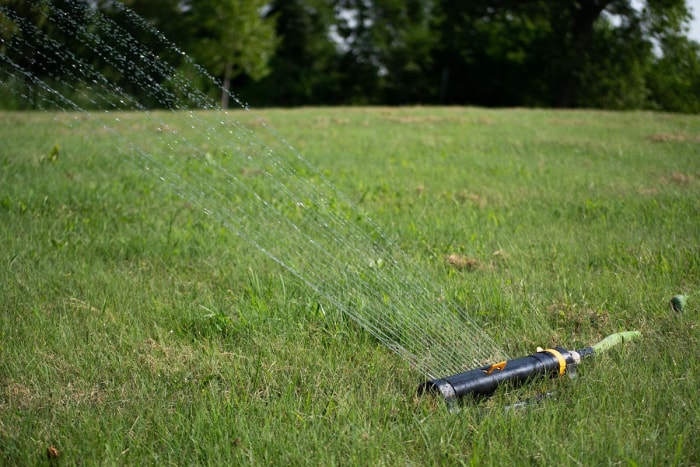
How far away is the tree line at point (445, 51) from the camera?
25359 mm

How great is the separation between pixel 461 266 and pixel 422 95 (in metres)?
31.5

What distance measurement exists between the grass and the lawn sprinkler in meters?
0.05

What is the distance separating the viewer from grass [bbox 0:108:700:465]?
81.4 inches

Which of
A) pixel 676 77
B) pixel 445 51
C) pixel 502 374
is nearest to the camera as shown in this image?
pixel 502 374

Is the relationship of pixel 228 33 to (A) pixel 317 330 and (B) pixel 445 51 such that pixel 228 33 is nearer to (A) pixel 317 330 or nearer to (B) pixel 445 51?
(B) pixel 445 51

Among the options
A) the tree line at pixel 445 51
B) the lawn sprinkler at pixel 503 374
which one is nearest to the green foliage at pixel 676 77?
the tree line at pixel 445 51

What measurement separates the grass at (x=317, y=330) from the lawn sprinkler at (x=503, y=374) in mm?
48

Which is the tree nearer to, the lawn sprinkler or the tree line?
the tree line

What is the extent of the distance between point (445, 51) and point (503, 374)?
107 ft

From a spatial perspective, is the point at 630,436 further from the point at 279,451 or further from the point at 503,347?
the point at 279,451

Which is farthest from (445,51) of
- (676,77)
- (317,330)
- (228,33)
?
(317,330)

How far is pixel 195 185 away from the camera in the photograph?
240 inches

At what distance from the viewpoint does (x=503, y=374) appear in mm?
2350

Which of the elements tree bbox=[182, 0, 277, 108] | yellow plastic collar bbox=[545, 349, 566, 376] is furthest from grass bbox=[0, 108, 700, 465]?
tree bbox=[182, 0, 277, 108]
